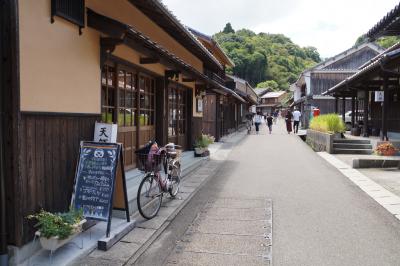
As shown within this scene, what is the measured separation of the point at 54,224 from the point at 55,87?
5.72 feet

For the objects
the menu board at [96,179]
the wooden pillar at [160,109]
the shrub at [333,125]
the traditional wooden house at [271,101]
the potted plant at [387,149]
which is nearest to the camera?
the menu board at [96,179]

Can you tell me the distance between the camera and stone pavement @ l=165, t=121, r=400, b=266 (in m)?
4.65

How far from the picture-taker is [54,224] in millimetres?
4262

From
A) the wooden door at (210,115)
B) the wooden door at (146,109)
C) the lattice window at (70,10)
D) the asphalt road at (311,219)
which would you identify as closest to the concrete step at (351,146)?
the asphalt road at (311,219)

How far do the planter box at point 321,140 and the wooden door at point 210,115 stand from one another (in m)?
5.72

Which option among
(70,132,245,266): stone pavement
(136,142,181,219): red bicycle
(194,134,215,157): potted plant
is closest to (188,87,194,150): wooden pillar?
(194,134,215,157): potted plant

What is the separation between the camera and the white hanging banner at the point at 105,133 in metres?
5.82

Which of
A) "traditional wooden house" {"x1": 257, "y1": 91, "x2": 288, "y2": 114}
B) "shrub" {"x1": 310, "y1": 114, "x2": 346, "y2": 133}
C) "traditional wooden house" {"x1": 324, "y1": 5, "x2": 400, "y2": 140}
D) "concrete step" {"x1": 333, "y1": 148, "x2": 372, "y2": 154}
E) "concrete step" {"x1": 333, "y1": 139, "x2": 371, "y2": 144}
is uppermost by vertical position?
"traditional wooden house" {"x1": 257, "y1": 91, "x2": 288, "y2": 114}

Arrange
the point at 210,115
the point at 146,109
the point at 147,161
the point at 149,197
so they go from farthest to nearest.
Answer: the point at 210,115 < the point at 146,109 < the point at 149,197 < the point at 147,161

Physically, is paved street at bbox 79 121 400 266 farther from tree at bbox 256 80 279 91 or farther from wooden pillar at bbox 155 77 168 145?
tree at bbox 256 80 279 91

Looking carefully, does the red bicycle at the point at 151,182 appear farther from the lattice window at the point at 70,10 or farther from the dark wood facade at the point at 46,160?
the lattice window at the point at 70,10

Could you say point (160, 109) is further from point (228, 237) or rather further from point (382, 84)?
point (382, 84)

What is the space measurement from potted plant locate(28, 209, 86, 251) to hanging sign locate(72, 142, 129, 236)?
20.5 inches

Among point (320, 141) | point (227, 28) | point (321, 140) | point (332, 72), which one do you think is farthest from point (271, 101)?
point (321, 140)
